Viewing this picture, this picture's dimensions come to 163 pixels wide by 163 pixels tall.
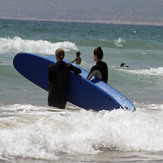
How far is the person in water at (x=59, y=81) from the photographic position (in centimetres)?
679

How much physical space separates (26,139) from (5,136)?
279mm

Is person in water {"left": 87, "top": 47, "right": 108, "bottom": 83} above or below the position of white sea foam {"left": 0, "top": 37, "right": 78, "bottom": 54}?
below

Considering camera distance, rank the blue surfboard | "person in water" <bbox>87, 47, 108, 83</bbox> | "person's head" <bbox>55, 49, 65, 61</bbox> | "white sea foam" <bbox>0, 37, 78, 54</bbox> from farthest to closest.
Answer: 1. "white sea foam" <bbox>0, 37, 78, 54</bbox>
2. the blue surfboard
3. "person in water" <bbox>87, 47, 108, 83</bbox>
4. "person's head" <bbox>55, 49, 65, 61</bbox>

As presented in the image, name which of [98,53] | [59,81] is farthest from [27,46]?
[98,53]

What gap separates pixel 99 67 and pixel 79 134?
1588 millimetres

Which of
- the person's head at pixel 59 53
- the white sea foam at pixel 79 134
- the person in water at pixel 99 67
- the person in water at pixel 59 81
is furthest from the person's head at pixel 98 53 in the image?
the white sea foam at pixel 79 134

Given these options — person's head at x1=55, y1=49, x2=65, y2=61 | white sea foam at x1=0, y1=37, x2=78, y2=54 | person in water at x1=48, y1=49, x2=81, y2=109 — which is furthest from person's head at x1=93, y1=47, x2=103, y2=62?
white sea foam at x1=0, y1=37, x2=78, y2=54

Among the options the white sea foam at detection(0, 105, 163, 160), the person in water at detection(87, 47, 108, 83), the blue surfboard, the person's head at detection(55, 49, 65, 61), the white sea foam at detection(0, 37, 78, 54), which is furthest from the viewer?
the white sea foam at detection(0, 37, 78, 54)

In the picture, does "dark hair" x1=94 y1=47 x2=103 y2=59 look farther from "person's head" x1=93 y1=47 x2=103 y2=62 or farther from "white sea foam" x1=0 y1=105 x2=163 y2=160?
"white sea foam" x1=0 y1=105 x2=163 y2=160

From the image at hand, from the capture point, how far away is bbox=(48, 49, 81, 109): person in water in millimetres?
6793

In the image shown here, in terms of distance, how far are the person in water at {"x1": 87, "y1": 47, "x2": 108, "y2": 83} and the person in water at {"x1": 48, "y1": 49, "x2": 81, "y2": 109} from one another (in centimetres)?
27

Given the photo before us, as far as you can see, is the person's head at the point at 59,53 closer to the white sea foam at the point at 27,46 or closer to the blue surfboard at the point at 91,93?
the blue surfboard at the point at 91,93

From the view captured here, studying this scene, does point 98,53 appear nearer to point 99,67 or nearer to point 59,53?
point 99,67

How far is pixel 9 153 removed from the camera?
5.01 meters
